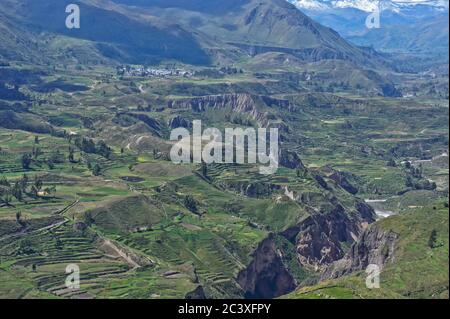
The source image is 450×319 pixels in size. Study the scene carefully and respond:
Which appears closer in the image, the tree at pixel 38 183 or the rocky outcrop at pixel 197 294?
the rocky outcrop at pixel 197 294

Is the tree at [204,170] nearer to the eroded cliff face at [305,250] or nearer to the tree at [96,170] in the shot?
the tree at [96,170]

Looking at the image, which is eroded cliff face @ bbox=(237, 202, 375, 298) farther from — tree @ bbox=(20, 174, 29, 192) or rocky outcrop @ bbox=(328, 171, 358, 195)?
tree @ bbox=(20, 174, 29, 192)

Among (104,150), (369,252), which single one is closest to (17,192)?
(104,150)

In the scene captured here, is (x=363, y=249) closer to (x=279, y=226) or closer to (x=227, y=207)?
(x=279, y=226)

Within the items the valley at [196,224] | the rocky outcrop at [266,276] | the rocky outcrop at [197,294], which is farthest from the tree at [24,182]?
the rocky outcrop at [197,294]

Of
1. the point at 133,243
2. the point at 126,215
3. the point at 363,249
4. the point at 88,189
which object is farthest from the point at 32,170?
the point at 363,249

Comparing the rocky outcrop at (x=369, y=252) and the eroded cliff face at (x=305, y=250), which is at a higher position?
the rocky outcrop at (x=369, y=252)

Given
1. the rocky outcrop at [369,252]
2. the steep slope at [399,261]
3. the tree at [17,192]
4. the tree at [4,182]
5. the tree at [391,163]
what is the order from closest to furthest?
the steep slope at [399,261] → the rocky outcrop at [369,252] → the tree at [17,192] → the tree at [4,182] → the tree at [391,163]

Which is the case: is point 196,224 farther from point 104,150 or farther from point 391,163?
point 391,163
